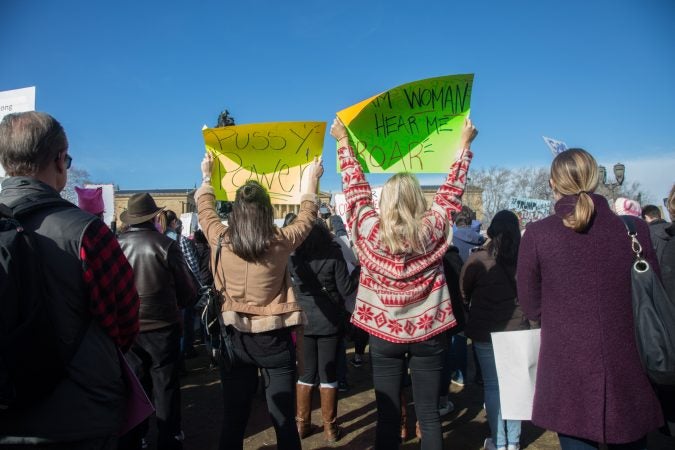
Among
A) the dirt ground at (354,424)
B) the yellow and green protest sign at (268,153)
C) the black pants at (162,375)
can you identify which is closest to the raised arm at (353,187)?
the yellow and green protest sign at (268,153)

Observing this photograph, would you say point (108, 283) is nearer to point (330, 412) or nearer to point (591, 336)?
point (591, 336)

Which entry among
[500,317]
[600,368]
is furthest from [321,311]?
[600,368]

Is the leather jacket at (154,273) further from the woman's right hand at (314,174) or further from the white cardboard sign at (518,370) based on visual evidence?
the white cardboard sign at (518,370)

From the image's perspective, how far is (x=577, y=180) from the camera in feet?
7.33

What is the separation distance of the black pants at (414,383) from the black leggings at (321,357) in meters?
1.32

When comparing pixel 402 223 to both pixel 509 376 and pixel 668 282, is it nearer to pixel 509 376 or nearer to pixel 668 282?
pixel 509 376

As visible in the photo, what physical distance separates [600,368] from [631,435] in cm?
33

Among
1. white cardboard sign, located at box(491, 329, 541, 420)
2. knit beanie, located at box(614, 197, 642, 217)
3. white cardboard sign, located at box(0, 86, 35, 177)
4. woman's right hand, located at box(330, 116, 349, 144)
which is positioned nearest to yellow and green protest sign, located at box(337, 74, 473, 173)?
woman's right hand, located at box(330, 116, 349, 144)

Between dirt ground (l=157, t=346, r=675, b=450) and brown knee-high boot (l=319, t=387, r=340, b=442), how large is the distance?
8 centimetres

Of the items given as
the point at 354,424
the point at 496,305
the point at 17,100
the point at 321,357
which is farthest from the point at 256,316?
the point at 17,100

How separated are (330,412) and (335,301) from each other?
103 cm

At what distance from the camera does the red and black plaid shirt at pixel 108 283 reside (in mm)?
1667

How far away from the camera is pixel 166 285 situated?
12.1ft

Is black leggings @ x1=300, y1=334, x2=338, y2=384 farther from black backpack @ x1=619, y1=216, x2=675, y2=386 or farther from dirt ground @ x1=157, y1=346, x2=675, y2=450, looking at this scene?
black backpack @ x1=619, y1=216, x2=675, y2=386
